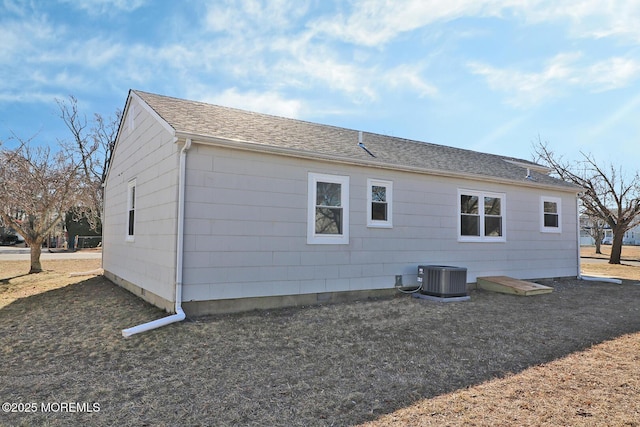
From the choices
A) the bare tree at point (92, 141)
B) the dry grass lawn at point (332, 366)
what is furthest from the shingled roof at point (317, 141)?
the bare tree at point (92, 141)

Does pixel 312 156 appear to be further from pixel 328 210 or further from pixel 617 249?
pixel 617 249

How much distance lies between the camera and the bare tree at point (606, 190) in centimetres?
2097

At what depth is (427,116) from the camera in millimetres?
13008

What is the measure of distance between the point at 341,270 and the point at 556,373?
14.1ft

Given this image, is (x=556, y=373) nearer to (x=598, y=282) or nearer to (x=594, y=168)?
(x=598, y=282)

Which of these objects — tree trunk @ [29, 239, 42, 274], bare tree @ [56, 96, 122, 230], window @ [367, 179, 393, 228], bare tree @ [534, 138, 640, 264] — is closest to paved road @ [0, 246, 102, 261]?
bare tree @ [56, 96, 122, 230]

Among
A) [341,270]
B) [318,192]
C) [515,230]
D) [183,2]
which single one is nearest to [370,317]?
[341,270]

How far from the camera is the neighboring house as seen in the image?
642cm

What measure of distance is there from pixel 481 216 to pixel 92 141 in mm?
26339

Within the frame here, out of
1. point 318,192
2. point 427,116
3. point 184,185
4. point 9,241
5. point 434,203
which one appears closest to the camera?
point 184,185

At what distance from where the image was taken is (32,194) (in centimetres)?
1350

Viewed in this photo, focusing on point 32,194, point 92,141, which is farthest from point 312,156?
point 92,141

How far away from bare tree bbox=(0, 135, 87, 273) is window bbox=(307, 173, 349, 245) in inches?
444

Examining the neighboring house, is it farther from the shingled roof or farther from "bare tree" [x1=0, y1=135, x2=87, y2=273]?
"bare tree" [x1=0, y1=135, x2=87, y2=273]
